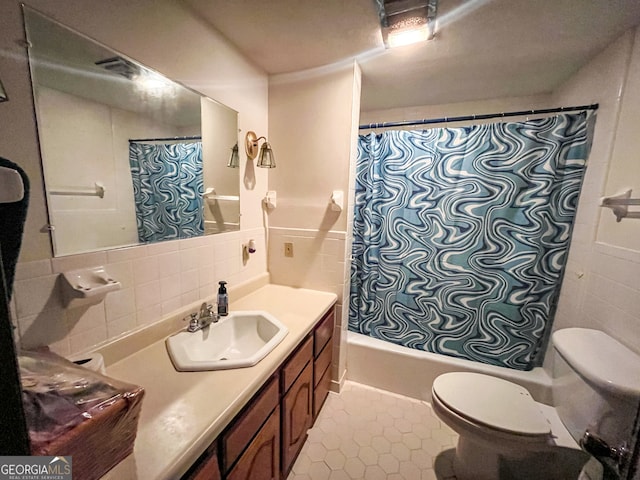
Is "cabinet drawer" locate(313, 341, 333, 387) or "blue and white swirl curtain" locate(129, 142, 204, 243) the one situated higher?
"blue and white swirl curtain" locate(129, 142, 204, 243)

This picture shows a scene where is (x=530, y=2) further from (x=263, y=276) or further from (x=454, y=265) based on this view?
(x=263, y=276)

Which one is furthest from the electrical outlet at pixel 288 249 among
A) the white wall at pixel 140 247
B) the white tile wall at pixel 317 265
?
the white wall at pixel 140 247

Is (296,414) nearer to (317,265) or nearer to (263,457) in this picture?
(263,457)

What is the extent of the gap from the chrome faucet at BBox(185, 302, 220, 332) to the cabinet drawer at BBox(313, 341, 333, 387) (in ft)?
1.95

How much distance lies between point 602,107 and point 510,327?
1335 mm

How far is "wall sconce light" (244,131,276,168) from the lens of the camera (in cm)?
152

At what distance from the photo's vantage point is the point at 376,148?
1834mm

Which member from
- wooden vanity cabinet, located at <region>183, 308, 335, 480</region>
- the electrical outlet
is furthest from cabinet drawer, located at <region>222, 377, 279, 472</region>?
the electrical outlet

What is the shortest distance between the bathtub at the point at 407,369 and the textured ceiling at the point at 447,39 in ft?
6.08

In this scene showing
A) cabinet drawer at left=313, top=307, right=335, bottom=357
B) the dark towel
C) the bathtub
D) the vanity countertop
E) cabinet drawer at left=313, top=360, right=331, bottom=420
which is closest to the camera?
the dark towel

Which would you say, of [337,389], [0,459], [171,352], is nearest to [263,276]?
[171,352]

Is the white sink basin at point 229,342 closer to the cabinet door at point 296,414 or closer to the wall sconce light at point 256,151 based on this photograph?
the cabinet door at point 296,414

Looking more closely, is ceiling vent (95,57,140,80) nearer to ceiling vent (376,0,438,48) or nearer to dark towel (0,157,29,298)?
dark towel (0,157,29,298)

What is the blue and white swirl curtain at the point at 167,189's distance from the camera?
3.25 ft
